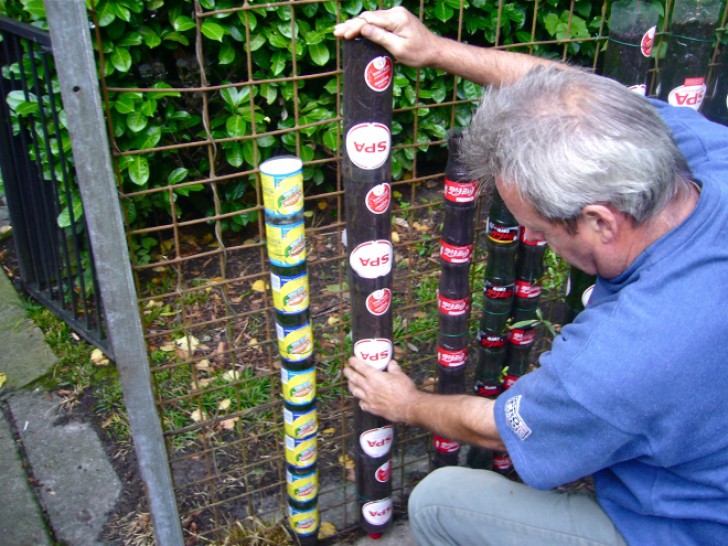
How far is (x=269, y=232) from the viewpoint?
1863 mm

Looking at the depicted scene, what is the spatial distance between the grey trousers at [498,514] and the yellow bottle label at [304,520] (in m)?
0.45

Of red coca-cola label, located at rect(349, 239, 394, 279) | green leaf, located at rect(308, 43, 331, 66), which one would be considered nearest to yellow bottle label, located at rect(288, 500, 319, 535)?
red coca-cola label, located at rect(349, 239, 394, 279)

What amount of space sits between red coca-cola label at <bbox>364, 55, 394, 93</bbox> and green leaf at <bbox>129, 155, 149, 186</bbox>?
1.01 metres

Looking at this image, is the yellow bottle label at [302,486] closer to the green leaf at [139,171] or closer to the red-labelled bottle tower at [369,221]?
the red-labelled bottle tower at [369,221]

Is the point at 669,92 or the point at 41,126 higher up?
the point at 669,92

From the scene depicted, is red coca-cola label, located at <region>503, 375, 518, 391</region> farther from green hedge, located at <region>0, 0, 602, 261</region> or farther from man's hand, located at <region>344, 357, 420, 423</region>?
green hedge, located at <region>0, 0, 602, 261</region>

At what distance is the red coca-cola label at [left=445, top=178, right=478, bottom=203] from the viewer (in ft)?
6.99

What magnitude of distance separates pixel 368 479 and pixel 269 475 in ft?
1.74

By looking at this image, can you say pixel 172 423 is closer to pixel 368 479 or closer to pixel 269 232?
pixel 368 479

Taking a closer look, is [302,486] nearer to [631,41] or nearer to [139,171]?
[139,171]

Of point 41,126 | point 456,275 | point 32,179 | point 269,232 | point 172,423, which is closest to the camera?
point 269,232

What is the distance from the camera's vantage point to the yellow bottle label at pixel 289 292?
1.95 metres

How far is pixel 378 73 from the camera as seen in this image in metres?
1.81

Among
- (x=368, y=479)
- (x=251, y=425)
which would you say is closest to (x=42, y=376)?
(x=251, y=425)
